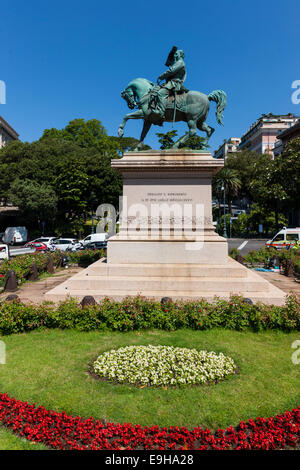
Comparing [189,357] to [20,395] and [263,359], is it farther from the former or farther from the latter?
[20,395]

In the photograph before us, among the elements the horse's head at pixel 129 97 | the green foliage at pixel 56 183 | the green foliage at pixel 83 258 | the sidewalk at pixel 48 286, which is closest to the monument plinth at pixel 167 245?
the sidewalk at pixel 48 286

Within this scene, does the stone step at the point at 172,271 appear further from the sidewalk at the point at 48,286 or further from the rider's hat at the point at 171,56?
the rider's hat at the point at 171,56

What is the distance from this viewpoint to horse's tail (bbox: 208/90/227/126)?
1240cm

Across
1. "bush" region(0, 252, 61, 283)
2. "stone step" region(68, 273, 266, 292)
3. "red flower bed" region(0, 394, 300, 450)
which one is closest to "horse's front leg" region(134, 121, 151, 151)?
"stone step" region(68, 273, 266, 292)

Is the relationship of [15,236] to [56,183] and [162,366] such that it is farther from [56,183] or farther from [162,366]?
[162,366]

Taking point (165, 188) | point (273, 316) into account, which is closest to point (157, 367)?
point (273, 316)

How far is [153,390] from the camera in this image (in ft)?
16.0

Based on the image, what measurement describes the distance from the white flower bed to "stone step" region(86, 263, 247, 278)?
13.3 feet

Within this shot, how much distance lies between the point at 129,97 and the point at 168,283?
7741 mm

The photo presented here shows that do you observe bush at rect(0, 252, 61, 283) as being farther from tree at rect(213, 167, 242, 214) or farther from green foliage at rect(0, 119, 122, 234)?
tree at rect(213, 167, 242, 214)

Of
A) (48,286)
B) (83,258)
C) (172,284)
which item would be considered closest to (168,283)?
(172,284)

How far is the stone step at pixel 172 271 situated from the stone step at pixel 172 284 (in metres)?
0.32

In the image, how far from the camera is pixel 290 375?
5371mm
